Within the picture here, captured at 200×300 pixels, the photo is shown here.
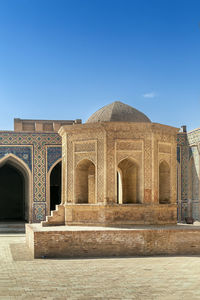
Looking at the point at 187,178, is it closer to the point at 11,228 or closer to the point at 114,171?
the point at 11,228

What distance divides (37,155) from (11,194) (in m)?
6.15

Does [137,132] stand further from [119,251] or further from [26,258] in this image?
[26,258]

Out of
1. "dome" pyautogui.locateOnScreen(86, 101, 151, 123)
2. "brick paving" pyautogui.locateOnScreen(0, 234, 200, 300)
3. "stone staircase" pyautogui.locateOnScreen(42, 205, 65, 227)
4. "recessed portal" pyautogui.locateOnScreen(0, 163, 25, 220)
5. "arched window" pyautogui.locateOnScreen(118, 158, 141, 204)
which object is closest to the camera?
"brick paving" pyautogui.locateOnScreen(0, 234, 200, 300)

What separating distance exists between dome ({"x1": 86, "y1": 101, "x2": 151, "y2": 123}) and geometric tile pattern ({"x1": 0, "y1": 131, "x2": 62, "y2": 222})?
5.38 m

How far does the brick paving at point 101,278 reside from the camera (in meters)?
5.73

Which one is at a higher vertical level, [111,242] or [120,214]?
[120,214]

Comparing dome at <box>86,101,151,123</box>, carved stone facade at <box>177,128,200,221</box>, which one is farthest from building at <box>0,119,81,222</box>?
dome at <box>86,101,151,123</box>

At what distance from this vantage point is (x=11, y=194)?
2239cm

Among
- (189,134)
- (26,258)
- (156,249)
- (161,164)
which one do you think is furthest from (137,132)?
(189,134)

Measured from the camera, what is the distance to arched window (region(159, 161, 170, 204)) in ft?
36.7

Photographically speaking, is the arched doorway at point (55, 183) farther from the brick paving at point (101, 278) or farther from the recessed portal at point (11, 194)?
the brick paving at point (101, 278)

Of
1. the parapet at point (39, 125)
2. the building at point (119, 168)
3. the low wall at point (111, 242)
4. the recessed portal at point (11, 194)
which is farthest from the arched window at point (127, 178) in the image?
the recessed portal at point (11, 194)

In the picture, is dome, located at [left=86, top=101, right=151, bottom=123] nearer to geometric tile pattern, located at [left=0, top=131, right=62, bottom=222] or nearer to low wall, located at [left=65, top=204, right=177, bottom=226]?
low wall, located at [left=65, top=204, right=177, bottom=226]

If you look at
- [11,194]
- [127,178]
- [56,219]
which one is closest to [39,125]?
[11,194]
